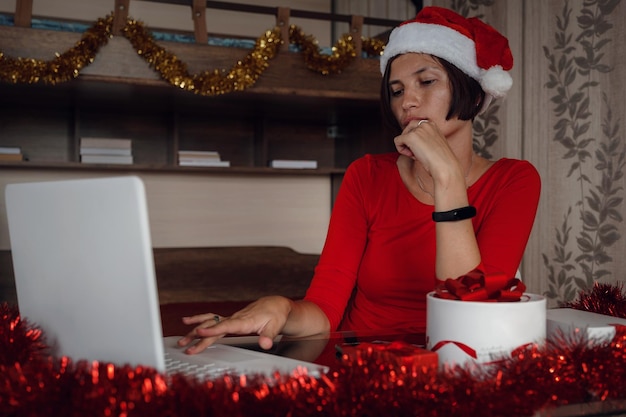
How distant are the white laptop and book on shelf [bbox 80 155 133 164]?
8.02 ft

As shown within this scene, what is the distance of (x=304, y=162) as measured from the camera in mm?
3547

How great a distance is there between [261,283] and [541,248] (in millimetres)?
1334

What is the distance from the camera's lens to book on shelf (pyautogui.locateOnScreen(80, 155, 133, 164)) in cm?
316

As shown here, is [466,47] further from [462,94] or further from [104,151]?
[104,151]

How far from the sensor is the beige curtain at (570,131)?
236 cm

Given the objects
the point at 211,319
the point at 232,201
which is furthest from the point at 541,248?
the point at 211,319

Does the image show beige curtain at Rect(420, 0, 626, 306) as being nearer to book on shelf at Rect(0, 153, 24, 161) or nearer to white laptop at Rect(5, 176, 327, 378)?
white laptop at Rect(5, 176, 327, 378)

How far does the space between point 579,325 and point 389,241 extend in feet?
2.24

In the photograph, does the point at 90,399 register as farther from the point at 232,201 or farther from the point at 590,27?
the point at 232,201

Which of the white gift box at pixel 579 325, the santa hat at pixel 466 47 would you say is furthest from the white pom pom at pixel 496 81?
the white gift box at pixel 579 325

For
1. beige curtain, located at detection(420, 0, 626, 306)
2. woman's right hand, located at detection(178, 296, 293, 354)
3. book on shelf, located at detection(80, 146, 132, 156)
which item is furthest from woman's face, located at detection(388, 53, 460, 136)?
book on shelf, located at detection(80, 146, 132, 156)

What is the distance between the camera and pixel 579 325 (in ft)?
2.83

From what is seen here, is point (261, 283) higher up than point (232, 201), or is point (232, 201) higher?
point (232, 201)

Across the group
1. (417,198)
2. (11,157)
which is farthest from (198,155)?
(417,198)
